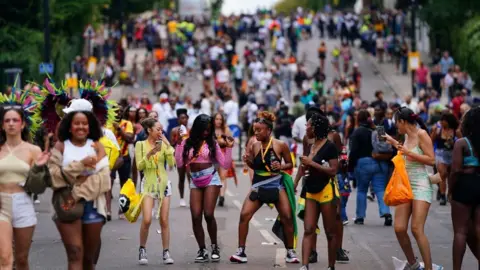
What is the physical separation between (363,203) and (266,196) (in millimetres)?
4515

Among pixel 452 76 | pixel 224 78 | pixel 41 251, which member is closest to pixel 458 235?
pixel 41 251

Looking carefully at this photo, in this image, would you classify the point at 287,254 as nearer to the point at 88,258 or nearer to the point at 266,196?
the point at 266,196

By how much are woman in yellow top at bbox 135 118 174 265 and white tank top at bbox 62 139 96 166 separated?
3.63 meters

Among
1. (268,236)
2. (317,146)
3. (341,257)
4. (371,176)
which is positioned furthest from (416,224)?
(371,176)

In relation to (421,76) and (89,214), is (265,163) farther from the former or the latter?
(421,76)

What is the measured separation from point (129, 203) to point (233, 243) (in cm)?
220

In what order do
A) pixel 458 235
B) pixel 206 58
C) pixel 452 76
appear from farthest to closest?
pixel 206 58
pixel 452 76
pixel 458 235

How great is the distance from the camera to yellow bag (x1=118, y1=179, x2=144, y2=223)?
45.6ft

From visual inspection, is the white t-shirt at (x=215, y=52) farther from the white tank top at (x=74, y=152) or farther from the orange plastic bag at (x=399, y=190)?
the white tank top at (x=74, y=152)

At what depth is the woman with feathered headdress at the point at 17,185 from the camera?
1018cm

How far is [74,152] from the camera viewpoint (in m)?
10.3

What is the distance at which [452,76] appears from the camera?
42.6 m

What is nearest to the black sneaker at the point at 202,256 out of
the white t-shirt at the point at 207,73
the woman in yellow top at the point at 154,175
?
the woman in yellow top at the point at 154,175

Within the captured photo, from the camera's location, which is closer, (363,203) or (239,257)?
(239,257)
